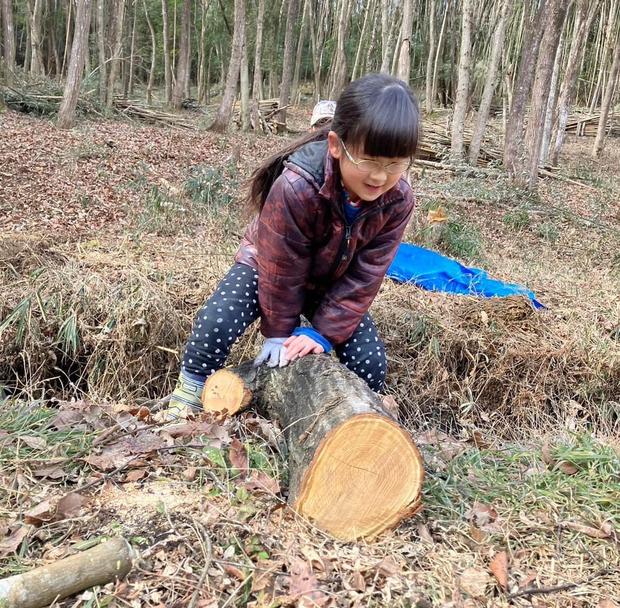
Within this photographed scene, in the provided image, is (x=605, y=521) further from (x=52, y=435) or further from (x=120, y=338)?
(x=120, y=338)

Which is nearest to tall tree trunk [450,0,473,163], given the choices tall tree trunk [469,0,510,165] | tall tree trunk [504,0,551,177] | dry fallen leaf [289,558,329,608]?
tall tree trunk [469,0,510,165]

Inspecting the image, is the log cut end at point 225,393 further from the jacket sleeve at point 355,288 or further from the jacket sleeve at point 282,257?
the jacket sleeve at point 355,288

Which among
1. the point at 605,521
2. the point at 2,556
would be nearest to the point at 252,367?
the point at 2,556

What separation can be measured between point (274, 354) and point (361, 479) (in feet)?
2.54

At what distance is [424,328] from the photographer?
12.2 feet

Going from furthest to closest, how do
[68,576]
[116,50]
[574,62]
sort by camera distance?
[116,50]
[574,62]
[68,576]

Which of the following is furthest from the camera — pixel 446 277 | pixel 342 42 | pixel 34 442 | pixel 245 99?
pixel 342 42

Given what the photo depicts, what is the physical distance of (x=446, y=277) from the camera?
453 centimetres

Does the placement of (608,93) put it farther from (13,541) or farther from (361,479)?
(13,541)

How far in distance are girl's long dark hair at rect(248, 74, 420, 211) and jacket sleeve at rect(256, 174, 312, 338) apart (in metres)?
0.33

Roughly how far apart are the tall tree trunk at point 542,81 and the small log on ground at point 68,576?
8325mm

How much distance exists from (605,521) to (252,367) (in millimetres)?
1444

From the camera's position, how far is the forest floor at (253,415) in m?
1.51

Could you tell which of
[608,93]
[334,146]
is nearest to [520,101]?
[608,93]
